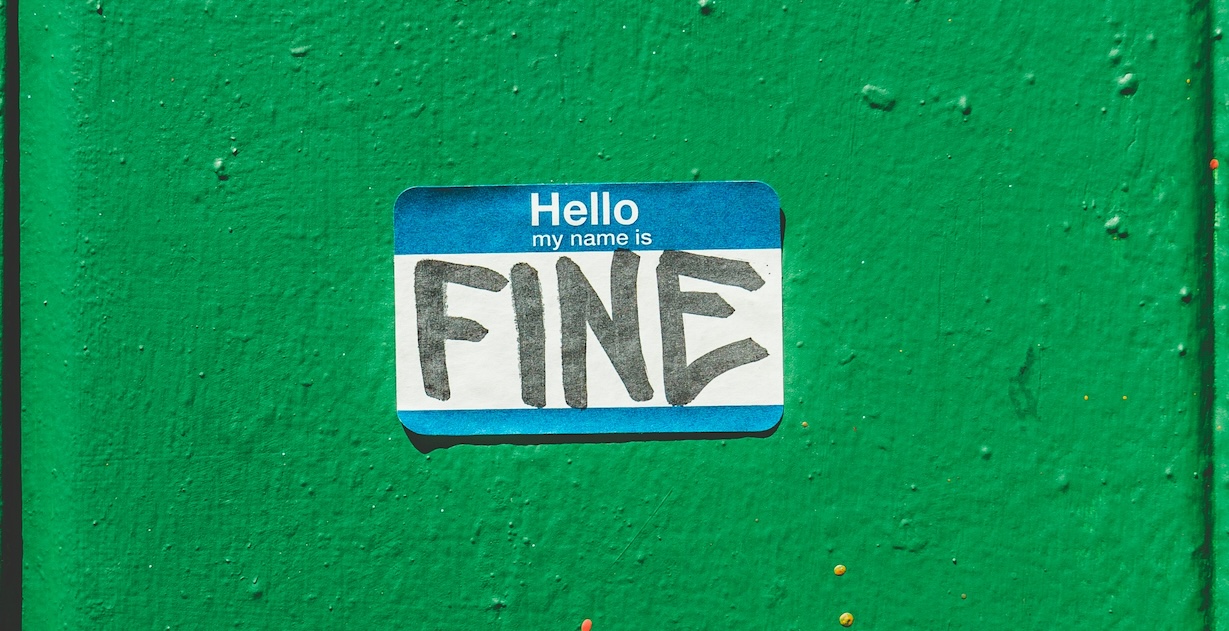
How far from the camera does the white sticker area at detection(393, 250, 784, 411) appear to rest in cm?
74

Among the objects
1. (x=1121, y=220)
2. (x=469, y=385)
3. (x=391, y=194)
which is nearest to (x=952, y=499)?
(x=1121, y=220)

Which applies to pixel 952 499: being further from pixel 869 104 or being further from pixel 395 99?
pixel 395 99

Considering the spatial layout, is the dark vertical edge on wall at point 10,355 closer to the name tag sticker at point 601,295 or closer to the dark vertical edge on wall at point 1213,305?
the name tag sticker at point 601,295

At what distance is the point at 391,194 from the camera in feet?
2.44

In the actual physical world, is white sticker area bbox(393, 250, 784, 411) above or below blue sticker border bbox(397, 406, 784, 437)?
above

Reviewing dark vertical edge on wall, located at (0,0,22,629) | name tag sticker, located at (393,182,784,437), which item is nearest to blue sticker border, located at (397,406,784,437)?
name tag sticker, located at (393,182,784,437)

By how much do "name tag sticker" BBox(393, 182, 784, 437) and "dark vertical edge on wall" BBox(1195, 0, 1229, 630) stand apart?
40 cm

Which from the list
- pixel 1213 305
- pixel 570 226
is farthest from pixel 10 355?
pixel 1213 305

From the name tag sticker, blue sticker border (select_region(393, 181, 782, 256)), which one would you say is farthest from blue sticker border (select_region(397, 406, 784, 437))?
blue sticker border (select_region(393, 181, 782, 256))

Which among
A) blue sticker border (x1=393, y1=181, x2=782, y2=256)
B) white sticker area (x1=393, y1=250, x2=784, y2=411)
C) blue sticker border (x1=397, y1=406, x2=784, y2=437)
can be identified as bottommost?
blue sticker border (x1=397, y1=406, x2=784, y2=437)

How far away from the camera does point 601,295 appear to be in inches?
29.2

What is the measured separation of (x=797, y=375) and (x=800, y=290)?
0.08 metres

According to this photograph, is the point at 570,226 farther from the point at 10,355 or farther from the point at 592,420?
the point at 10,355

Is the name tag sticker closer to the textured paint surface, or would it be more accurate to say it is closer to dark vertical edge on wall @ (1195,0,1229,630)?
the textured paint surface
